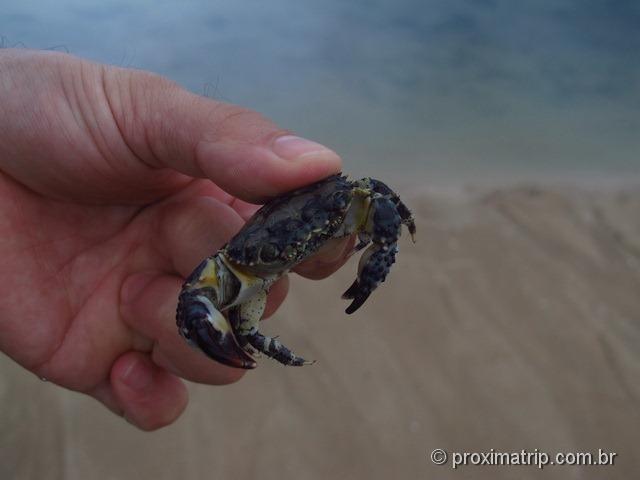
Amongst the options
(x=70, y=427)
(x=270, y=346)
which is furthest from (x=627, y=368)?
(x=70, y=427)

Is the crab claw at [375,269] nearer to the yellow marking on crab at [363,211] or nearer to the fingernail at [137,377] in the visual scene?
the yellow marking on crab at [363,211]

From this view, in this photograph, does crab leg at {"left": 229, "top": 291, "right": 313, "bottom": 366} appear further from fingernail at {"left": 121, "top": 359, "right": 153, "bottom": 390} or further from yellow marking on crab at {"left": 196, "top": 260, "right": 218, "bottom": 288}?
fingernail at {"left": 121, "top": 359, "right": 153, "bottom": 390}

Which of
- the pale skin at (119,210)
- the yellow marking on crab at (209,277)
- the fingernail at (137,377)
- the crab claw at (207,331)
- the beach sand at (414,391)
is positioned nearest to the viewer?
the crab claw at (207,331)

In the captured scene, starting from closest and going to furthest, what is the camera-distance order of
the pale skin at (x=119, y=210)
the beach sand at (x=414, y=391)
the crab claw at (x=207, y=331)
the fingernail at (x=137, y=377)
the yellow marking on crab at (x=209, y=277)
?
1. the crab claw at (x=207, y=331)
2. the yellow marking on crab at (x=209, y=277)
3. the pale skin at (x=119, y=210)
4. the fingernail at (x=137, y=377)
5. the beach sand at (x=414, y=391)

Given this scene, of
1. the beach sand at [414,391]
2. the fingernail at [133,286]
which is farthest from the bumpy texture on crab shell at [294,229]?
the beach sand at [414,391]

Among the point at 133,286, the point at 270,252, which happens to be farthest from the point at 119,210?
the point at 270,252

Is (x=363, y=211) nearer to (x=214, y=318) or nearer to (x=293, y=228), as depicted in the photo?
(x=293, y=228)

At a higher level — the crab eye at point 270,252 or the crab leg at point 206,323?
the crab eye at point 270,252
